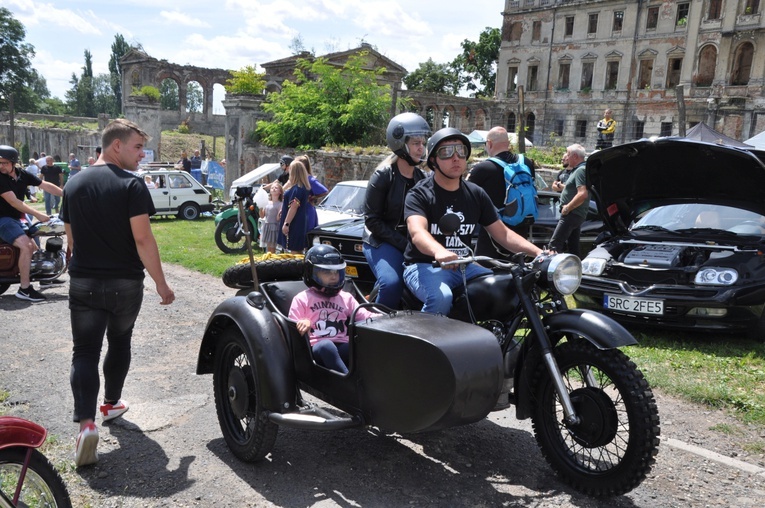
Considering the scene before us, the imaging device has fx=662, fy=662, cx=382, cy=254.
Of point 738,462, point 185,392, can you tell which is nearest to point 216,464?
point 185,392

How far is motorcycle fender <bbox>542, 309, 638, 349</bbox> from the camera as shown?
3.52m

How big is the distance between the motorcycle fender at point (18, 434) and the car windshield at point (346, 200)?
8.56 metres

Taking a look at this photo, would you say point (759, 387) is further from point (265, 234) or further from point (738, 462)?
point (265, 234)

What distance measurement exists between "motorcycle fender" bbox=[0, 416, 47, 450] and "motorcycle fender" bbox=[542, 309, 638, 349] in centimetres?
267

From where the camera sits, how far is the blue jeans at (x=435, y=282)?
4109mm

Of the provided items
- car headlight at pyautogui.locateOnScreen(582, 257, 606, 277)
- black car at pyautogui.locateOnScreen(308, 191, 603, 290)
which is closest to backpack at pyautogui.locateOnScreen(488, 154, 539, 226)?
car headlight at pyautogui.locateOnScreen(582, 257, 606, 277)

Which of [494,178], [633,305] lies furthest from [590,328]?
[494,178]

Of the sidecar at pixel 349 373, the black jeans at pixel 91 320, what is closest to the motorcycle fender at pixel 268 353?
the sidecar at pixel 349 373

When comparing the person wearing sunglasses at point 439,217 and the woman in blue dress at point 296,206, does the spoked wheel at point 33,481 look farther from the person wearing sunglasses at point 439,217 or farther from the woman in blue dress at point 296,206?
the woman in blue dress at point 296,206

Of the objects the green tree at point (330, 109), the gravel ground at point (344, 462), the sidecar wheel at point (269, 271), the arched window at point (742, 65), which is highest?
the arched window at point (742, 65)

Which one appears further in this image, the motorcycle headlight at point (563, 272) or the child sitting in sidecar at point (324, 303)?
the child sitting in sidecar at point (324, 303)

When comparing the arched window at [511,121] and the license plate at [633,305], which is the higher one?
the arched window at [511,121]

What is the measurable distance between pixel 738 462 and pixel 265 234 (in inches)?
350

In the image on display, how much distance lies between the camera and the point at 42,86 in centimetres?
11788
